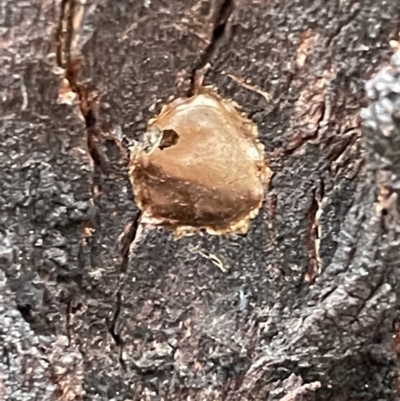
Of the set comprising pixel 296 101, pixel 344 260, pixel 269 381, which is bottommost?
pixel 269 381

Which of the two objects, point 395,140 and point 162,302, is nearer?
point 395,140

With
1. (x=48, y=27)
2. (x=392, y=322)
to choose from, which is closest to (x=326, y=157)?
(x=392, y=322)

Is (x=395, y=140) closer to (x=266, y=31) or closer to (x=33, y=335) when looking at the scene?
(x=266, y=31)
